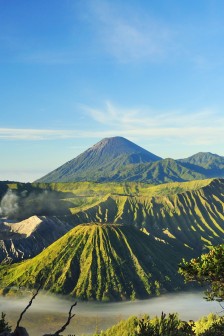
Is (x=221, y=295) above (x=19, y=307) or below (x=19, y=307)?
above

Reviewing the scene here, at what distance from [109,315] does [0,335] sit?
185 m

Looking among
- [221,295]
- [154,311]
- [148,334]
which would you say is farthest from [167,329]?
[154,311]

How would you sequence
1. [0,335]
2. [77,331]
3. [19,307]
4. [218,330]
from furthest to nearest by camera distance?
[19,307] → [77,331] → [218,330] → [0,335]

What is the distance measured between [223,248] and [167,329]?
16.2m

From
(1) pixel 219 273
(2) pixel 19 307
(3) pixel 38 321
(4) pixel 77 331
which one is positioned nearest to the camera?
(1) pixel 219 273

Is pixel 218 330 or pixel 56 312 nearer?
pixel 218 330

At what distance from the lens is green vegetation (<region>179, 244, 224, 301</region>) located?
33.4 meters

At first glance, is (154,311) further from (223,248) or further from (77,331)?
(223,248)

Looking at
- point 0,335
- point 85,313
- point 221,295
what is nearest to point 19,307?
point 85,313

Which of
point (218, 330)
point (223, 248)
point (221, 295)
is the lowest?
point (218, 330)

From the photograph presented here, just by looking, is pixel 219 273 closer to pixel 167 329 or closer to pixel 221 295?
pixel 221 295

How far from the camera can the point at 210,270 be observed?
33594 mm

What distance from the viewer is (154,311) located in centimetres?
19925

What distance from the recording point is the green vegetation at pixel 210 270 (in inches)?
1314
